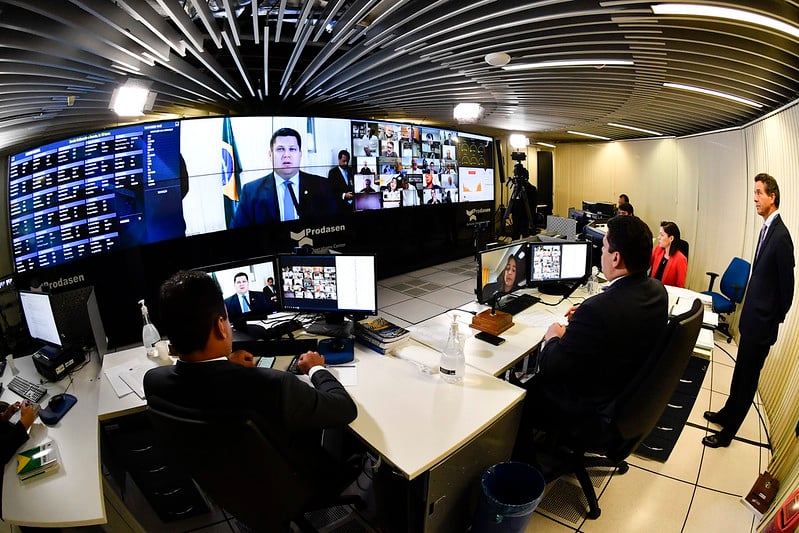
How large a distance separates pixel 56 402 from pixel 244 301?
1029mm

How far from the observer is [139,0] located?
1.94 m

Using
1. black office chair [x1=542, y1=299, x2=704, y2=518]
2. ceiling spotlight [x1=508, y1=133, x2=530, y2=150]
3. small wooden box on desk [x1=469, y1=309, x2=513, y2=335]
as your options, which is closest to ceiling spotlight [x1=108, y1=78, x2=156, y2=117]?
small wooden box on desk [x1=469, y1=309, x2=513, y2=335]

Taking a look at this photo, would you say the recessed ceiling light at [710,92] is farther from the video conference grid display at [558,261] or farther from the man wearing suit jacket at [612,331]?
the man wearing suit jacket at [612,331]

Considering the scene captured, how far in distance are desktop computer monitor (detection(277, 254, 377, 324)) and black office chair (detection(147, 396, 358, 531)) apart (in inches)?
44.0

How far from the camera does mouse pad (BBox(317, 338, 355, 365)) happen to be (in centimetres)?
224

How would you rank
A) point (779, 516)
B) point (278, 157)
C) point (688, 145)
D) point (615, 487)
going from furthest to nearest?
point (688, 145) < point (278, 157) < point (615, 487) < point (779, 516)

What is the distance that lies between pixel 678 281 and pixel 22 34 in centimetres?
534

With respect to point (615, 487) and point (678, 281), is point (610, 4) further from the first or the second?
point (678, 281)

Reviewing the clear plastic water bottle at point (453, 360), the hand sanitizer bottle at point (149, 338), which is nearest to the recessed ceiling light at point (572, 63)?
the clear plastic water bottle at point (453, 360)

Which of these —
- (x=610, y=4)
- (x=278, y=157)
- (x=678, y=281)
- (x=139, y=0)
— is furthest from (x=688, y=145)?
(x=139, y=0)

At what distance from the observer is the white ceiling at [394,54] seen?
1.96 metres

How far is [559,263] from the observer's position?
325 cm

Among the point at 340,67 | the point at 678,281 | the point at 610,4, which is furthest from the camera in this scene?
the point at 678,281

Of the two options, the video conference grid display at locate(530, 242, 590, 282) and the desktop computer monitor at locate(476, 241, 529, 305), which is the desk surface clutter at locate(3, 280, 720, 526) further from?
the video conference grid display at locate(530, 242, 590, 282)
